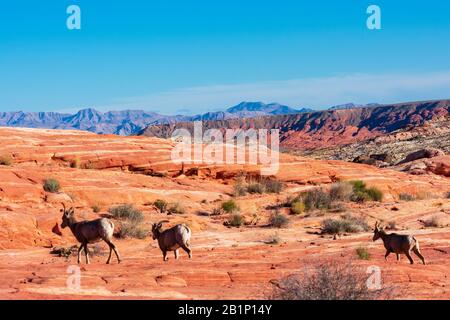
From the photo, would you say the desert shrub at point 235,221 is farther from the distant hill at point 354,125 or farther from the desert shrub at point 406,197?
the distant hill at point 354,125

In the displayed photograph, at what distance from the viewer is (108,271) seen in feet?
42.4

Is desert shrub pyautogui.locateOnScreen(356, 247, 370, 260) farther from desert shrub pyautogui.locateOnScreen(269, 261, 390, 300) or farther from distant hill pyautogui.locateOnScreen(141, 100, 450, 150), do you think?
distant hill pyautogui.locateOnScreen(141, 100, 450, 150)

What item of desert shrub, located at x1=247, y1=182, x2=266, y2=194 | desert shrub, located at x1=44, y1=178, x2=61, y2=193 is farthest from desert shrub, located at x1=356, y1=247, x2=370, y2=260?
desert shrub, located at x1=247, y1=182, x2=266, y2=194

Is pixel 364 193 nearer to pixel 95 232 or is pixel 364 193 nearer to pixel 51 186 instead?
pixel 51 186

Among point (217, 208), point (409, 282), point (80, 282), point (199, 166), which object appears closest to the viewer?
point (80, 282)

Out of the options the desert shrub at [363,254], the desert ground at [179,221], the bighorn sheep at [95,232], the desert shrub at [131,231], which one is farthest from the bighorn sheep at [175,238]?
the desert shrub at [131,231]

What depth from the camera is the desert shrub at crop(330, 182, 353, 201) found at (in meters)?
30.2

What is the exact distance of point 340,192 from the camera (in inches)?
1190

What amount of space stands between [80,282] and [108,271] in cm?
200

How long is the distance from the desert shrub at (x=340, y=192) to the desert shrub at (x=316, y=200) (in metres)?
1.01
